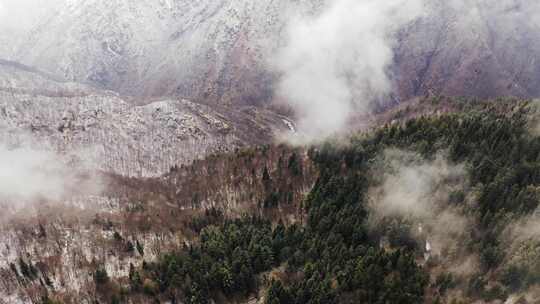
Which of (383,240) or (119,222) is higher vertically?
(383,240)

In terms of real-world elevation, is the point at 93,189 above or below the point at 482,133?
below

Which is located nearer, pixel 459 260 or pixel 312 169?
pixel 459 260

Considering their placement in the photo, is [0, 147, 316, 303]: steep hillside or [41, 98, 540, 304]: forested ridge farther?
[0, 147, 316, 303]: steep hillside

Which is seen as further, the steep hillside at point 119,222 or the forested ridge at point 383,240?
the steep hillside at point 119,222

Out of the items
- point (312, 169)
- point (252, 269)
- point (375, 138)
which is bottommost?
point (252, 269)

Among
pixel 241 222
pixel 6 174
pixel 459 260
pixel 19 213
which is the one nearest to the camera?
pixel 459 260

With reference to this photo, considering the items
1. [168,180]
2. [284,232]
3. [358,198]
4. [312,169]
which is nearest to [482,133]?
[358,198]

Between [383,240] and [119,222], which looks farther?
[119,222]

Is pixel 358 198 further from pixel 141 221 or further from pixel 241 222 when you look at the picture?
pixel 141 221
